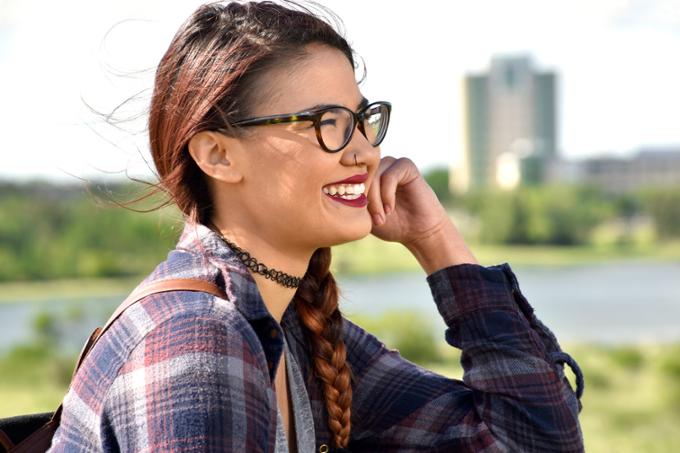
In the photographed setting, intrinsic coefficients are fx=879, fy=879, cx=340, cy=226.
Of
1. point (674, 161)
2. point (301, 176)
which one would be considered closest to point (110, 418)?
point (301, 176)

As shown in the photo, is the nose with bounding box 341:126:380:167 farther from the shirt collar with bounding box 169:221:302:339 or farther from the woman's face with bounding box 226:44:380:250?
the shirt collar with bounding box 169:221:302:339

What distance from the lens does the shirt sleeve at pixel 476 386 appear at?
1688 mm

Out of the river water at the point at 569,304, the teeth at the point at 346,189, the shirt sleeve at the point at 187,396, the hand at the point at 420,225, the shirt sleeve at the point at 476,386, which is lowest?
the river water at the point at 569,304

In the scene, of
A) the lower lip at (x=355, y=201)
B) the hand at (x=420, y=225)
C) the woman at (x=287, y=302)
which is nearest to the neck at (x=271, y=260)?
the woman at (x=287, y=302)

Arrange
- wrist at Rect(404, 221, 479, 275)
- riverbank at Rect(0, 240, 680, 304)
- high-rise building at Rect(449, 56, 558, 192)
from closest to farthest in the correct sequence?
1. wrist at Rect(404, 221, 479, 275)
2. riverbank at Rect(0, 240, 680, 304)
3. high-rise building at Rect(449, 56, 558, 192)

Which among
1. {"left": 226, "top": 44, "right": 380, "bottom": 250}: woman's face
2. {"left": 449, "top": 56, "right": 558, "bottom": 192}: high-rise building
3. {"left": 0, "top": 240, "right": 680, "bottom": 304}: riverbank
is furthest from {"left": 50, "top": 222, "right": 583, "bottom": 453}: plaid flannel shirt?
{"left": 449, "top": 56, "right": 558, "bottom": 192}: high-rise building

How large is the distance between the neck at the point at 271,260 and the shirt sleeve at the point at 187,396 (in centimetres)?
24

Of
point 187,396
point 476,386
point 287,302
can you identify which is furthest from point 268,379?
point 476,386

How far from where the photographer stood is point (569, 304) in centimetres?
2172

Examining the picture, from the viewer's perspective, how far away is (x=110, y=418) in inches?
47.9

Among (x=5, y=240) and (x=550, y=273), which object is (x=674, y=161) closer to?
(x=550, y=273)

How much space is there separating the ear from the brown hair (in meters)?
0.02

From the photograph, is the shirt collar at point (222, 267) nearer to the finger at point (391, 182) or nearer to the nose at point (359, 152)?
the nose at point (359, 152)

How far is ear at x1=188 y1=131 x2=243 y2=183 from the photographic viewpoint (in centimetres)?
142
